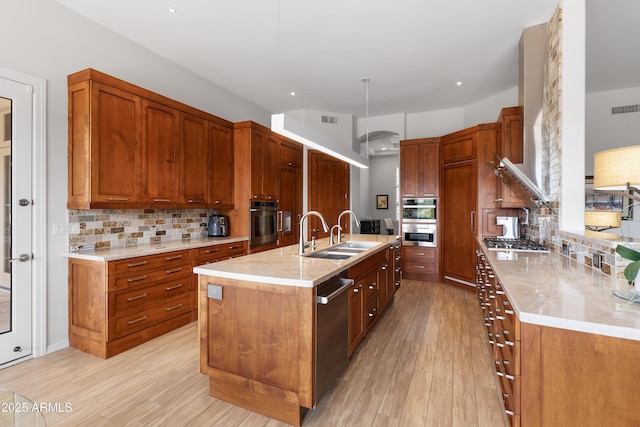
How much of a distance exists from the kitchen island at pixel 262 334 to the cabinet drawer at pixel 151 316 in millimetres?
1184

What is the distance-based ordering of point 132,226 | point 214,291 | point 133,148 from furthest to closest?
point 132,226
point 133,148
point 214,291

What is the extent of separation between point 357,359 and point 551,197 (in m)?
2.43

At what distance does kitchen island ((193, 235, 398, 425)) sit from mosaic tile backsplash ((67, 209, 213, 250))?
5.89 ft

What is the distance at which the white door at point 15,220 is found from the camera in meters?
2.53

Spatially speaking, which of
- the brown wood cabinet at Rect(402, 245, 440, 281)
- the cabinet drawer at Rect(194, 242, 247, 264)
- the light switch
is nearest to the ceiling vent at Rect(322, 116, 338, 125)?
the brown wood cabinet at Rect(402, 245, 440, 281)

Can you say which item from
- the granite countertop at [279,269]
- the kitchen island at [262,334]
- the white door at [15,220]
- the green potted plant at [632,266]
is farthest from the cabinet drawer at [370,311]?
the white door at [15,220]

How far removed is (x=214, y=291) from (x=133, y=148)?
1.97m

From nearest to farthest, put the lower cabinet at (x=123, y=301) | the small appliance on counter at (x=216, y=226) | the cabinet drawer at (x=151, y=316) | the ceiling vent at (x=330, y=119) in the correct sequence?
the lower cabinet at (x=123, y=301) → the cabinet drawer at (x=151, y=316) → the small appliance on counter at (x=216, y=226) → the ceiling vent at (x=330, y=119)

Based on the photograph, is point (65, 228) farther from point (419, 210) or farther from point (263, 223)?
point (419, 210)

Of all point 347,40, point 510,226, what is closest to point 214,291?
point 347,40

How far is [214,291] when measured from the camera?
2.00m

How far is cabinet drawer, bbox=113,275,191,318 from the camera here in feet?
9.03

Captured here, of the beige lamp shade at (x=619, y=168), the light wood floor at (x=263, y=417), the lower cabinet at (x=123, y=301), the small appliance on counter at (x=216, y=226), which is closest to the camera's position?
the beige lamp shade at (x=619, y=168)

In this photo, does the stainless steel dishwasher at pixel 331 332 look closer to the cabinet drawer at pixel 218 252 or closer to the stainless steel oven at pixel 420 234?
the cabinet drawer at pixel 218 252
